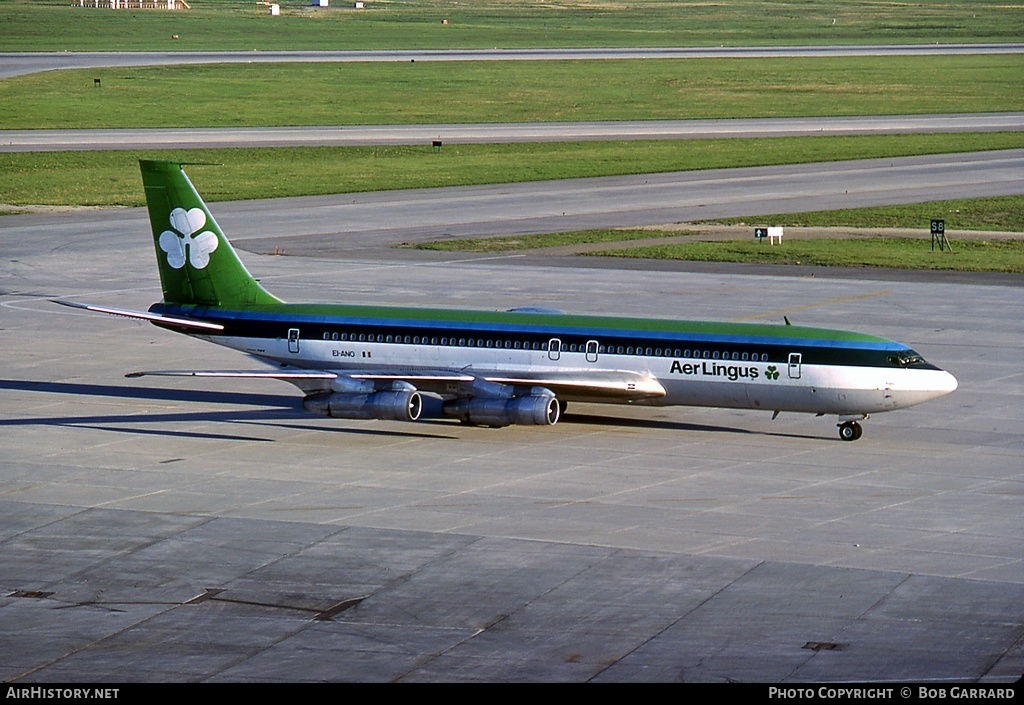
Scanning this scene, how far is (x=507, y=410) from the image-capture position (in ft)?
166

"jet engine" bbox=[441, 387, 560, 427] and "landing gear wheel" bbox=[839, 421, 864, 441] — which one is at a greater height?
"jet engine" bbox=[441, 387, 560, 427]

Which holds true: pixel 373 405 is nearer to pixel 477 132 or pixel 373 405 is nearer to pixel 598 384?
pixel 598 384

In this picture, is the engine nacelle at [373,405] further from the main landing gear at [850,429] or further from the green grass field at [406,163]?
the green grass field at [406,163]

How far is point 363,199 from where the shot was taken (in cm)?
11488

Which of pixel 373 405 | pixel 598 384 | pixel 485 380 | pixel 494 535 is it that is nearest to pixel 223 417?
pixel 373 405

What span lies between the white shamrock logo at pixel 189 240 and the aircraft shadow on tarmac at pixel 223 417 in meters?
5.10

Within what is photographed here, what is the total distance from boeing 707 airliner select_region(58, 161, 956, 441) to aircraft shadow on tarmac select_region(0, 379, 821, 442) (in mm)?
1284

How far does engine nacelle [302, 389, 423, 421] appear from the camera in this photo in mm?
50438

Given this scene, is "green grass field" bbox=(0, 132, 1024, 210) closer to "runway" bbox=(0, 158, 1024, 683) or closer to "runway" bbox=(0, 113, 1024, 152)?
"runway" bbox=(0, 113, 1024, 152)

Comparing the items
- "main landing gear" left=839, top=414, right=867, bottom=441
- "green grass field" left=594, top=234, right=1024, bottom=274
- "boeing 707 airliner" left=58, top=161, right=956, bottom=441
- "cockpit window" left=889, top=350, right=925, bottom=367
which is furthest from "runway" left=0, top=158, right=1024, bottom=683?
"green grass field" left=594, top=234, right=1024, bottom=274

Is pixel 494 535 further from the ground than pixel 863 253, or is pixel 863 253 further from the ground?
pixel 863 253

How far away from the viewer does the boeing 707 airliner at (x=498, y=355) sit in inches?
1944

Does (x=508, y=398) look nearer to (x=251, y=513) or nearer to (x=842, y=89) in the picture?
(x=251, y=513)

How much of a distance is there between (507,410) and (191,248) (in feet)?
42.8
